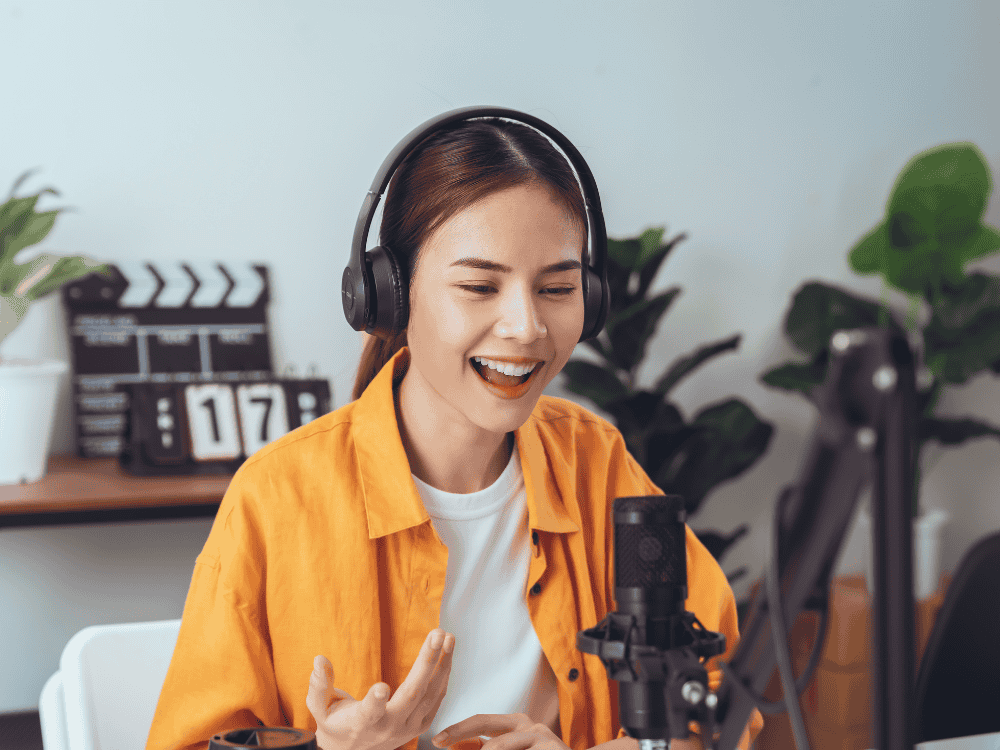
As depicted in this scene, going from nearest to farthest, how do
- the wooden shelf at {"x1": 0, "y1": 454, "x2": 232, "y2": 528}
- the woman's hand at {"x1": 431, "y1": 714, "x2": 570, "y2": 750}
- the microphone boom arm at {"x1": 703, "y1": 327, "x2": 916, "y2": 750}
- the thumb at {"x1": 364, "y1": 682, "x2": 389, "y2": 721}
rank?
the microphone boom arm at {"x1": 703, "y1": 327, "x2": 916, "y2": 750} → the thumb at {"x1": 364, "y1": 682, "x2": 389, "y2": 721} → the woman's hand at {"x1": 431, "y1": 714, "x2": 570, "y2": 750} → the wooden shelf at {"x1": 0, "y1": 454, "x2": 232, "y2": 528}

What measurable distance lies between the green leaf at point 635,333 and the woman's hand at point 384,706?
156cm

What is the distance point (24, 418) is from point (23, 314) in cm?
21

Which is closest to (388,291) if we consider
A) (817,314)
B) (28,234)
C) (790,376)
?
(28,234)

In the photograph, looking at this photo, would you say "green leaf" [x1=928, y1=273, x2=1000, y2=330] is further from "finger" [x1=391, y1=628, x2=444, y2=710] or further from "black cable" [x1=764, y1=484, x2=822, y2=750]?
"black cable" [x1=764, y1=484, x2=822, y2=750]

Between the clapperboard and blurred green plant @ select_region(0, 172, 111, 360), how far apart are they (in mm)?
257

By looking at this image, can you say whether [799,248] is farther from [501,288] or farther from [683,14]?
[501,288]

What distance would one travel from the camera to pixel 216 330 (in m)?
2.17

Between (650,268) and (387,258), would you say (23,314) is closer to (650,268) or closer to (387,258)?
(387,258)

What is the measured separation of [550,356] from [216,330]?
4.76ft

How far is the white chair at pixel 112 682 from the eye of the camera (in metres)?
1.01

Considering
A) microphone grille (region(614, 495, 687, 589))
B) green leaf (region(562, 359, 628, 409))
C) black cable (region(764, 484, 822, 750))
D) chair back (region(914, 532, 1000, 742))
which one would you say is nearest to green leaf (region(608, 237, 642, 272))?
green leaf (region(562, 359, 628, 409))

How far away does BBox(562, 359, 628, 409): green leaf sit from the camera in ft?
7.25

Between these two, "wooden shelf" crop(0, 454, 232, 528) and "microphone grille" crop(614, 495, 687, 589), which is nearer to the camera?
"microphone grille" crop(614, 495, 687, 589)

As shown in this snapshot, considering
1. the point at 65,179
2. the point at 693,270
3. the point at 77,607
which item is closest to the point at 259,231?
the point at 65,179
